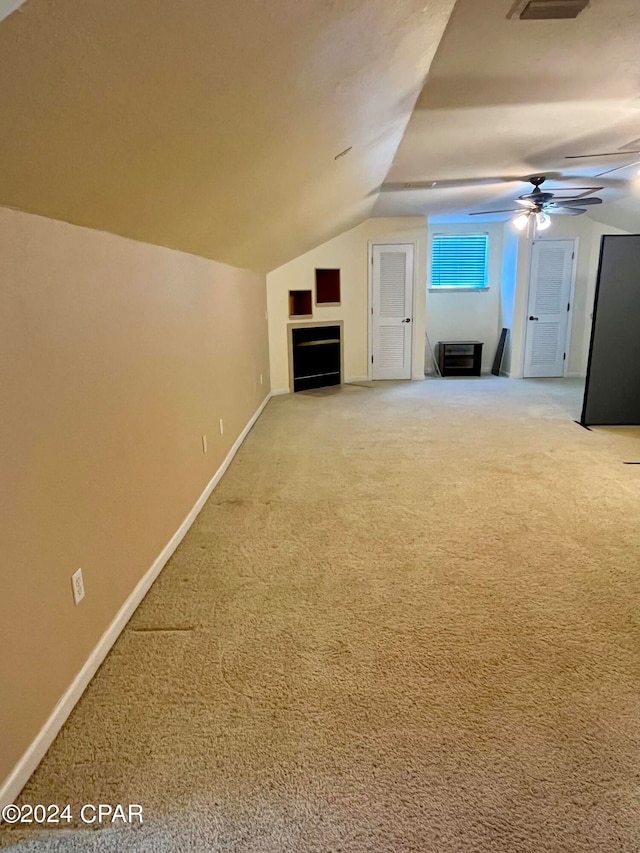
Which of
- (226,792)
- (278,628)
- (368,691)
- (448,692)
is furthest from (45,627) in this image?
(448,692)

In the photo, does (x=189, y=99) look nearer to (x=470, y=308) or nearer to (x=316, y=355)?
(x=316, y=355)

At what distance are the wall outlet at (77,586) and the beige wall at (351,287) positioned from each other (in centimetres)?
511

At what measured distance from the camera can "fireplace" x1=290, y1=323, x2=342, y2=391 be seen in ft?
22.9

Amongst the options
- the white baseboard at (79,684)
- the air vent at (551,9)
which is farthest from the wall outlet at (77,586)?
the air vent at (551,9)

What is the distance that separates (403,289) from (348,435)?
3533 mm

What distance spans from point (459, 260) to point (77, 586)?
26.0 feet

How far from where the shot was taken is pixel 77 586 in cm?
174

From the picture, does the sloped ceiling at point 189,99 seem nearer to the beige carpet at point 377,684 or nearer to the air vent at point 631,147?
the beige carpet at point 377,684

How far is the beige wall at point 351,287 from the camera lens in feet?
21.9

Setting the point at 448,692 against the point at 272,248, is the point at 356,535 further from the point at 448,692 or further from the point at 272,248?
the point at 272,248

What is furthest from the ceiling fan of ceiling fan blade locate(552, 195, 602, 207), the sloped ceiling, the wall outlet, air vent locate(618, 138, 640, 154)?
the wall outlet

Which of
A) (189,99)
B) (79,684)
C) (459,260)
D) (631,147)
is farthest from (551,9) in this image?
(459,260)

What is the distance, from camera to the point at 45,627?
60.9 inches

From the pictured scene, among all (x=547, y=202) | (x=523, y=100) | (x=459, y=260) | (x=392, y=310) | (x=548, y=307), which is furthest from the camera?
(x=459, y=260)
